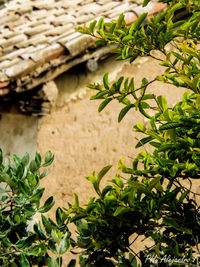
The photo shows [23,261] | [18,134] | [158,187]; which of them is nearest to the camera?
[158,187]

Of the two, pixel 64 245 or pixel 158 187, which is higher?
pixel 158 187

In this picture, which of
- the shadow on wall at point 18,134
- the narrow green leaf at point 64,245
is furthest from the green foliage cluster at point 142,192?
the shadow on wall at point 18,134

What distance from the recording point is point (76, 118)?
3523mm

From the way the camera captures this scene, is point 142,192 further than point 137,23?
No

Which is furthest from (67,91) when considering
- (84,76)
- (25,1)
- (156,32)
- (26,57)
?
(156,32)

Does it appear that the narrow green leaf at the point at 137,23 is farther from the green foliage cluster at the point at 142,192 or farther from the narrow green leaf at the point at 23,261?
the narrow green leaf at the point at 23,261

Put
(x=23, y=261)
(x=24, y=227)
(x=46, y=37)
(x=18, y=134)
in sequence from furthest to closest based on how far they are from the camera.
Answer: (x=18, y=134), (x=46, y=37), (x=24, y=227), (x=23, y=261)

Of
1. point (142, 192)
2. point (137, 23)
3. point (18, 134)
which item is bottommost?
point (142, 192)

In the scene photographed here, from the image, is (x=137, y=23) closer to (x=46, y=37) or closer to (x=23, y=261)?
(x=23, y=261)

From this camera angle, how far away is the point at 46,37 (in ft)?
11.4

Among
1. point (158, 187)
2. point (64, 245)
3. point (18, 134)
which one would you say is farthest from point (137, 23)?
point (18, 134)

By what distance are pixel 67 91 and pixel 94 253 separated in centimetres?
200

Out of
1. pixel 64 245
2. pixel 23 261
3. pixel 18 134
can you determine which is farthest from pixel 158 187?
pixel 18 134

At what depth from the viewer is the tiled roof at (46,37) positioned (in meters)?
3.16
